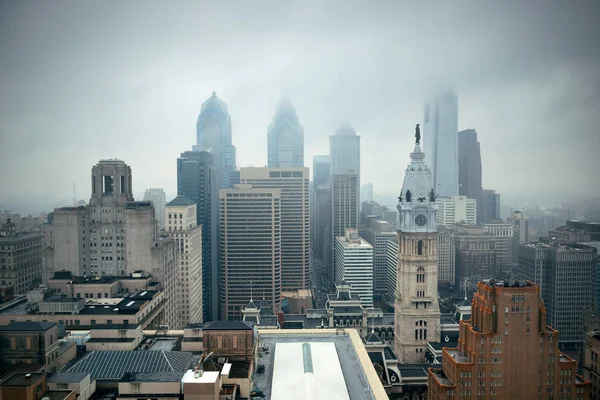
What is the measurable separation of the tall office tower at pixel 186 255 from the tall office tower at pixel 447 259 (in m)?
29.7

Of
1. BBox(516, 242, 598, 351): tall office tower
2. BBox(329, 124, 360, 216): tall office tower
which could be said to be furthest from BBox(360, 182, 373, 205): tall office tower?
BBox(516, 242, 598, 351): tall office tower

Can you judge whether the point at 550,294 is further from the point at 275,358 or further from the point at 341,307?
the point at 275,358

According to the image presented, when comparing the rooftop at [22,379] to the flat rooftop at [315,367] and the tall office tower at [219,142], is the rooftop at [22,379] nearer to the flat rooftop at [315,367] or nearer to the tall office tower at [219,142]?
the flat rooftop at [315,367]

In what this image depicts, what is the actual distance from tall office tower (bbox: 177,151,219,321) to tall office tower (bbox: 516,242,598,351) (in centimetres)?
3305

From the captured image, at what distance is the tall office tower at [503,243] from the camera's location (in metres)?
52.2

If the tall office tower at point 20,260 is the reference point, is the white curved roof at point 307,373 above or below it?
below

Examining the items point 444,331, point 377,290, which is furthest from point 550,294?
point 377,290

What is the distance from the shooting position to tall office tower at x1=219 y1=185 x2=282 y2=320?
5106 centimetres

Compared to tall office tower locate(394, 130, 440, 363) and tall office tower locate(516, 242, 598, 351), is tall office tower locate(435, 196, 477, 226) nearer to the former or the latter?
tall office tower locate(516, 242, 598, 351)

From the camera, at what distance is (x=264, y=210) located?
173 ft

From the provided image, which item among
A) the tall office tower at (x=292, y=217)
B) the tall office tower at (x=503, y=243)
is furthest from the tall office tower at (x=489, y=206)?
the tall office tower at (x=292, y=217)

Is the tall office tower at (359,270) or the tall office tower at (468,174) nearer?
the tall office tower at (359,270)

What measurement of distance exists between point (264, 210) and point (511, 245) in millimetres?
26728

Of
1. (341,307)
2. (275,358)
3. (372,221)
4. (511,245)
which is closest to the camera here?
(275,358)
